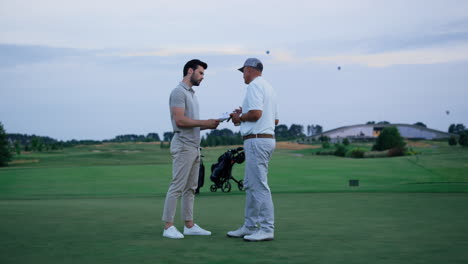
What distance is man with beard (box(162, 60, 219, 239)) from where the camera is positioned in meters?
7.62

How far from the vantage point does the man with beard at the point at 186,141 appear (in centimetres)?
762

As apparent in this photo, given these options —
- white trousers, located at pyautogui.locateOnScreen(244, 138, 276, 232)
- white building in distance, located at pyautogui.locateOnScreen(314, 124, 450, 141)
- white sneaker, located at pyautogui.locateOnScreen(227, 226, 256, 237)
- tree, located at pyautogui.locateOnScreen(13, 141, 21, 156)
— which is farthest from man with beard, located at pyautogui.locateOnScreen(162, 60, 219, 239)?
white building in distance, located at pyautogui.locateOnScreen(314, 124, 450, 141)

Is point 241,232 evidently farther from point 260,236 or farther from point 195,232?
point 195,232

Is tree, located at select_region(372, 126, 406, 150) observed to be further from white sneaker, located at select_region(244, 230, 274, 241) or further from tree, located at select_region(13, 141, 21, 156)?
white sneaker, located at select_region(244, 230, 274, 241)

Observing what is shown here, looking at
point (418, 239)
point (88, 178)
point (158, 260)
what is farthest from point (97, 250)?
point (88, 178)

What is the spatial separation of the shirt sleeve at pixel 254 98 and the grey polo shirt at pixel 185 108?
889 millimetres

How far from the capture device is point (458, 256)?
222 inches

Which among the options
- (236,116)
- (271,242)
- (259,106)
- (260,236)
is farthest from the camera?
(236,116)

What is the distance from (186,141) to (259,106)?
1.25 meters

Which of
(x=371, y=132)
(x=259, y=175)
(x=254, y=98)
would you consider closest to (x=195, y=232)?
(x=259, y=175)

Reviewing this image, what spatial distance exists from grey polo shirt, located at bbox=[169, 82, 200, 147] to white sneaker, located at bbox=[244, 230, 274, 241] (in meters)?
1.68

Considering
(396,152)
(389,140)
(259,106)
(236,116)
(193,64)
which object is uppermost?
(193,64)

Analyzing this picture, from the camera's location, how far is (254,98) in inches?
285

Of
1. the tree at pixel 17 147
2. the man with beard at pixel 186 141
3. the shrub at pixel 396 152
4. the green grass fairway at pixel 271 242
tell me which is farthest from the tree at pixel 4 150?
the man with beard at pixel 186 141
